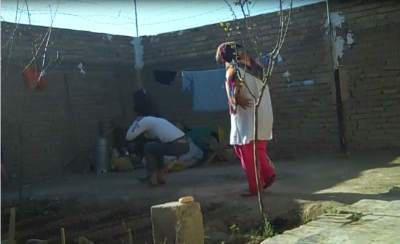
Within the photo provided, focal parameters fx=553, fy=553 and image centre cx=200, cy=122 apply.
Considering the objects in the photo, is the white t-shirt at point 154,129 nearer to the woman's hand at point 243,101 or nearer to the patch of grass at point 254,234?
the woman's hand at point 243,101

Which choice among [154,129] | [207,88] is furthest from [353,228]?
[207,88]

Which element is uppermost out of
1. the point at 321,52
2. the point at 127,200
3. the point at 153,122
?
the point at 321,52

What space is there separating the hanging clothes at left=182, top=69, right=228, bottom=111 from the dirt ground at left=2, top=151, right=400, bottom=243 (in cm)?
185

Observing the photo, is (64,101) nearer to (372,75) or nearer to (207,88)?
(207,88)

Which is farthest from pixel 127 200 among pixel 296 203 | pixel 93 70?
pixel 93 70

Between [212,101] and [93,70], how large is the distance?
265 cm

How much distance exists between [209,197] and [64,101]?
5524mm

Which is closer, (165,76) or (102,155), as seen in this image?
(102,155)

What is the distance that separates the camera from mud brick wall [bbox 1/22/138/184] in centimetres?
964

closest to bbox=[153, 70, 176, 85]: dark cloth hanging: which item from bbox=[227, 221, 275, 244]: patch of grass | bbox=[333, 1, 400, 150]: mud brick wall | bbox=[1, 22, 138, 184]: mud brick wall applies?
bbox=[1, 22, 138, 184]: mud brick wall

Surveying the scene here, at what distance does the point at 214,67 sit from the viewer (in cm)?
1123

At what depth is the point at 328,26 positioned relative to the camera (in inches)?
373

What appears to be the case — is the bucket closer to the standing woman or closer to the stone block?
the standing woman

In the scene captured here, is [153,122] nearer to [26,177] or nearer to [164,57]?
[26,177]
